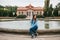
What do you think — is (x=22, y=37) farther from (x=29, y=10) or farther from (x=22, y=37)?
(x=29, y=10)

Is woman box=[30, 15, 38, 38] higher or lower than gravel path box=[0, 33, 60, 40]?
higher

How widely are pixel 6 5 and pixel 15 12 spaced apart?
3120 mm

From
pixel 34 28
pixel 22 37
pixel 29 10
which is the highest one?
pixel 34 28

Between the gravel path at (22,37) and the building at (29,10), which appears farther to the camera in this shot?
the building at (29,10)

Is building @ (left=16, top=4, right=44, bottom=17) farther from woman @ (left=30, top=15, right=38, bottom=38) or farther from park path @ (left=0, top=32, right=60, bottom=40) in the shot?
woman @ (left=30, top=15, right=38, bottom=38)

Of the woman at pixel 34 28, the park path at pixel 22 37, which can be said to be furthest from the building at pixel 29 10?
the woman at pixel 34 28

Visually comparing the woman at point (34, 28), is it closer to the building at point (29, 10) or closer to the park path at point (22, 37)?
the park path at point (22, 37)

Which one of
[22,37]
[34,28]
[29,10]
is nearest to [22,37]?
[22,37]

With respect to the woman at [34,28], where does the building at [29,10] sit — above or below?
below

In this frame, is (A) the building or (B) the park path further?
(A) the building

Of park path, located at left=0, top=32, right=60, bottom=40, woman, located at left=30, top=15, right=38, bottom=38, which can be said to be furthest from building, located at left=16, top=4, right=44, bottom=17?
woman, located at left=30, top=15, right=38, bottom=38

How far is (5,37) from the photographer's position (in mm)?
7938

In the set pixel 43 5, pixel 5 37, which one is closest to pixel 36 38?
pixel 5 37

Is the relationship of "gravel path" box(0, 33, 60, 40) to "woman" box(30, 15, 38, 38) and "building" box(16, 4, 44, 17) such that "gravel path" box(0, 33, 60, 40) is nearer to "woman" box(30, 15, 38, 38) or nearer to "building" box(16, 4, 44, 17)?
"woman" box(30, 15, 38, 38)
